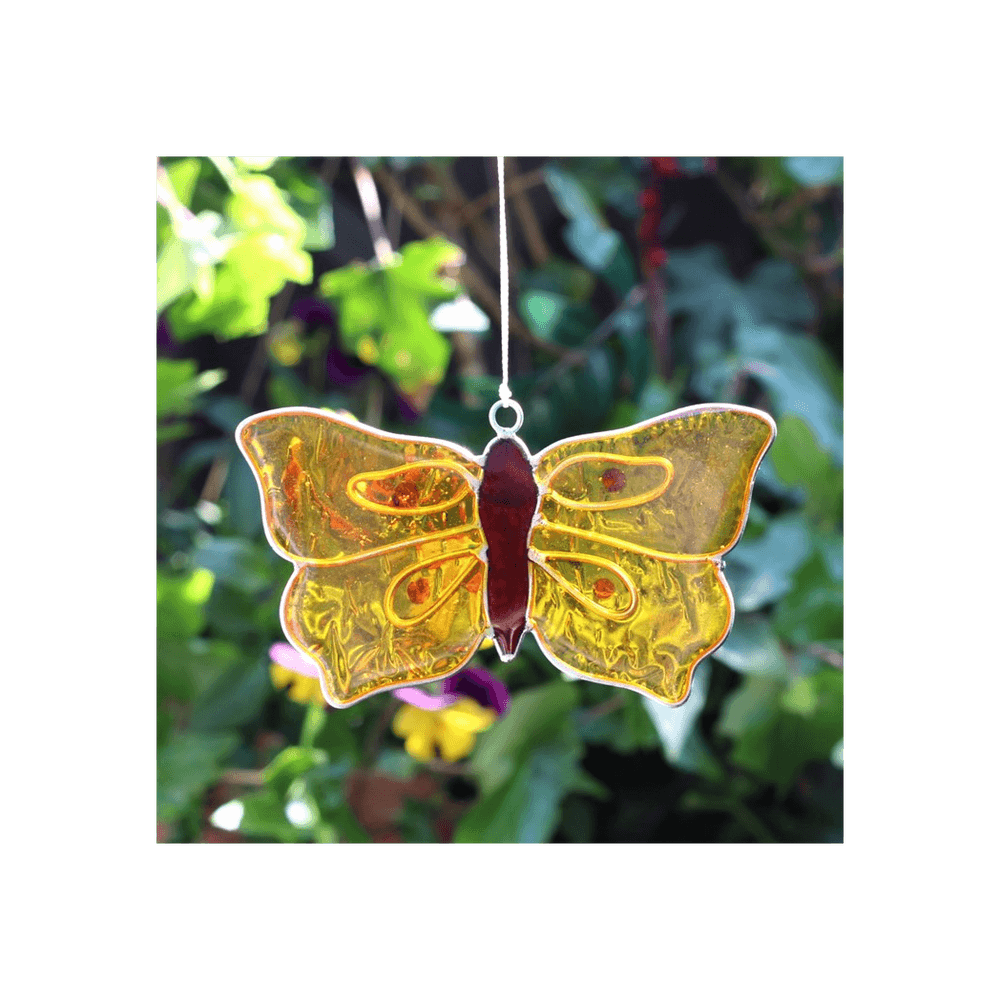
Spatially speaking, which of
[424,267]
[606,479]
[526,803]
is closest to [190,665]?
[526,803]

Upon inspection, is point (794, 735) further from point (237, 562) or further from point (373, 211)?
point (373, 211)

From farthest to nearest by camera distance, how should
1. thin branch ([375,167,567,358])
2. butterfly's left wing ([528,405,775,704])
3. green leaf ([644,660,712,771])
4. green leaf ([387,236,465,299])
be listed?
1. thin branch ([375,167,567,358])
2. green leaf ([387,236,465,299])
3. green leaf ([644,660,712,771])
4. butterfly's left wing ([528,405,775,704])

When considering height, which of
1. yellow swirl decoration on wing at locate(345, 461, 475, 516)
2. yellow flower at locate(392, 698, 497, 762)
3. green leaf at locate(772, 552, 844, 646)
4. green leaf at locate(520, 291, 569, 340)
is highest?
green leaf at locate(520, 291, 569, 340)

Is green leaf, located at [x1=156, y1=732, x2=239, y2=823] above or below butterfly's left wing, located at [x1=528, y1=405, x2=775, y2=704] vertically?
below

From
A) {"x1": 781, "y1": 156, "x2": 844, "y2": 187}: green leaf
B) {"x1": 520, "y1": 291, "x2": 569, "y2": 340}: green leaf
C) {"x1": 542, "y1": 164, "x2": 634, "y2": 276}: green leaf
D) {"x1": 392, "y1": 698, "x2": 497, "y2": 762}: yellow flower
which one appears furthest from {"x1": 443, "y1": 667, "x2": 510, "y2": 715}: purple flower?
{"x1": 781, "y1": 156, "x2": 844, "y2": 187}: green leaf

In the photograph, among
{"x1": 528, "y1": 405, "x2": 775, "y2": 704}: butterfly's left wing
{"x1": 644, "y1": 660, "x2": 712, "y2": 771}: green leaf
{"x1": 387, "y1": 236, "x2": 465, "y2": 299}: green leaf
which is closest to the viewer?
{"x1": 528, "y1": 405, "x2": 775, "y2": 704}: butterfly's left wing

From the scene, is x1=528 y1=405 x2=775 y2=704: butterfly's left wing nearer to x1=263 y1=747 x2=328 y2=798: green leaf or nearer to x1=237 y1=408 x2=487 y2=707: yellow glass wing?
x1=237 y1=408 x2=487 y2=707: yellow glass wing

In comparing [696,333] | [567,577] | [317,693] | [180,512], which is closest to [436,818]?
[317,693]

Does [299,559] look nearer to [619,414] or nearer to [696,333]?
[619,414]
